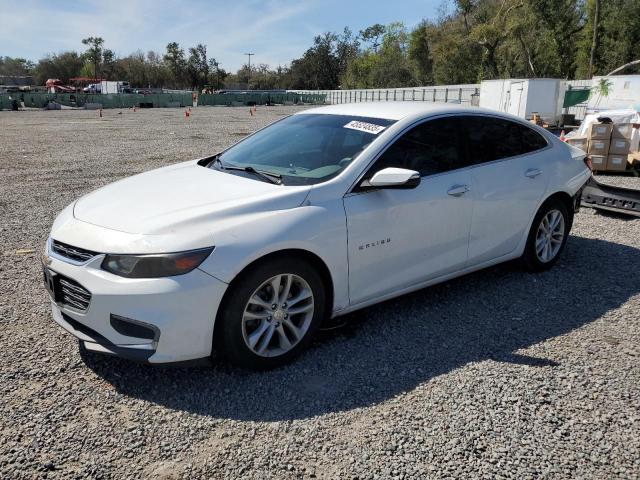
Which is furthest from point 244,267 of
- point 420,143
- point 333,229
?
point 420,143

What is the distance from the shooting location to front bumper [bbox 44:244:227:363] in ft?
9.11

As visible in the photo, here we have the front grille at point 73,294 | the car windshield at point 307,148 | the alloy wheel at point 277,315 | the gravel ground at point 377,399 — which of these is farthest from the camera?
the car windshield at point 307,148

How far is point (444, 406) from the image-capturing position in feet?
9.62

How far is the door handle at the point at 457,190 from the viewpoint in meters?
3.93

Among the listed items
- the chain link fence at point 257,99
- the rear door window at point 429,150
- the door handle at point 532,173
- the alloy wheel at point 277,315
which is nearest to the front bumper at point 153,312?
the alloy wheel at point 277,315

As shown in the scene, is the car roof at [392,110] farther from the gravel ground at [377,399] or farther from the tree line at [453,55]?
the tree line at [453,55]

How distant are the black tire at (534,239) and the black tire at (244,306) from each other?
2481 millimetres

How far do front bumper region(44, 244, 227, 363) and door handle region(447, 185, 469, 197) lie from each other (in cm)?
197

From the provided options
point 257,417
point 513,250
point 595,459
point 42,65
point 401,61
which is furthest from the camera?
point 42,65

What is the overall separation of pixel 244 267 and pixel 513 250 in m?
2.78

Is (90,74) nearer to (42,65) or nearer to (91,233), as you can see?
(42,65)

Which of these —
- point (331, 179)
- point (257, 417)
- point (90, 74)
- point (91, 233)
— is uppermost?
point (90, 74)

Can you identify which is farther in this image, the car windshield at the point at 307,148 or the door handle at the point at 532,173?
the door handle at the point at 532,173

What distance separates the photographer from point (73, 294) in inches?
118
